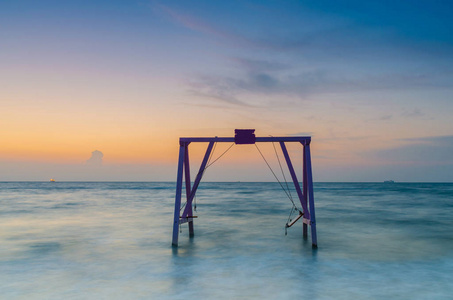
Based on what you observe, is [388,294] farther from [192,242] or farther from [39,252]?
[39,252]

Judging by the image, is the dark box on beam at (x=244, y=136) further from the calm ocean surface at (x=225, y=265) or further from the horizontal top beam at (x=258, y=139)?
the calm ocean surface at (x=225, y=265)

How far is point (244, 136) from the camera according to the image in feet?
38.9

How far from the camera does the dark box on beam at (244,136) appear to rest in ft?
38.8

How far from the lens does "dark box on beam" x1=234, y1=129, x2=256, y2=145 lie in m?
11.8

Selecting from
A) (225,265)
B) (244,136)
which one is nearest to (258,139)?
(244,136)

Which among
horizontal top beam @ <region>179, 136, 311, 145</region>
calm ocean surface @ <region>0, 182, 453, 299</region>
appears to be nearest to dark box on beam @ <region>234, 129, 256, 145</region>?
horizontal top beam @ <region>179, 136, 311, 145</region>

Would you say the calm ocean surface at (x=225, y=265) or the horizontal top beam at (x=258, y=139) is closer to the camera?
the calm ocean surface at (x=225, y=265)

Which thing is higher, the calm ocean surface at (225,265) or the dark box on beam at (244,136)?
the dark box on beam at (244,136)

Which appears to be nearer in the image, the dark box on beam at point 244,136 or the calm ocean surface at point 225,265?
the calm ocean surface at point 225,265

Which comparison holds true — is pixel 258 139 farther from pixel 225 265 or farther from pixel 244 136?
pixel 225 265

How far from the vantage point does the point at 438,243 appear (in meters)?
14.6

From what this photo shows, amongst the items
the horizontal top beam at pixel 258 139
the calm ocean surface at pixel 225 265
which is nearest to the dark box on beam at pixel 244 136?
the horizontal top beam at pixel 258 139

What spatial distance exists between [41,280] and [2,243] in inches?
263

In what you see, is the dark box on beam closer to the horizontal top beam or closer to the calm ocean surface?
the horizontal top beam
